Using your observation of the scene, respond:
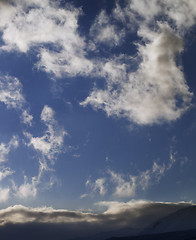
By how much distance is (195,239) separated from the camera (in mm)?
174125

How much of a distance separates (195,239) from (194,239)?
128cm

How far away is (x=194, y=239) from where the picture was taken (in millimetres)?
175125
